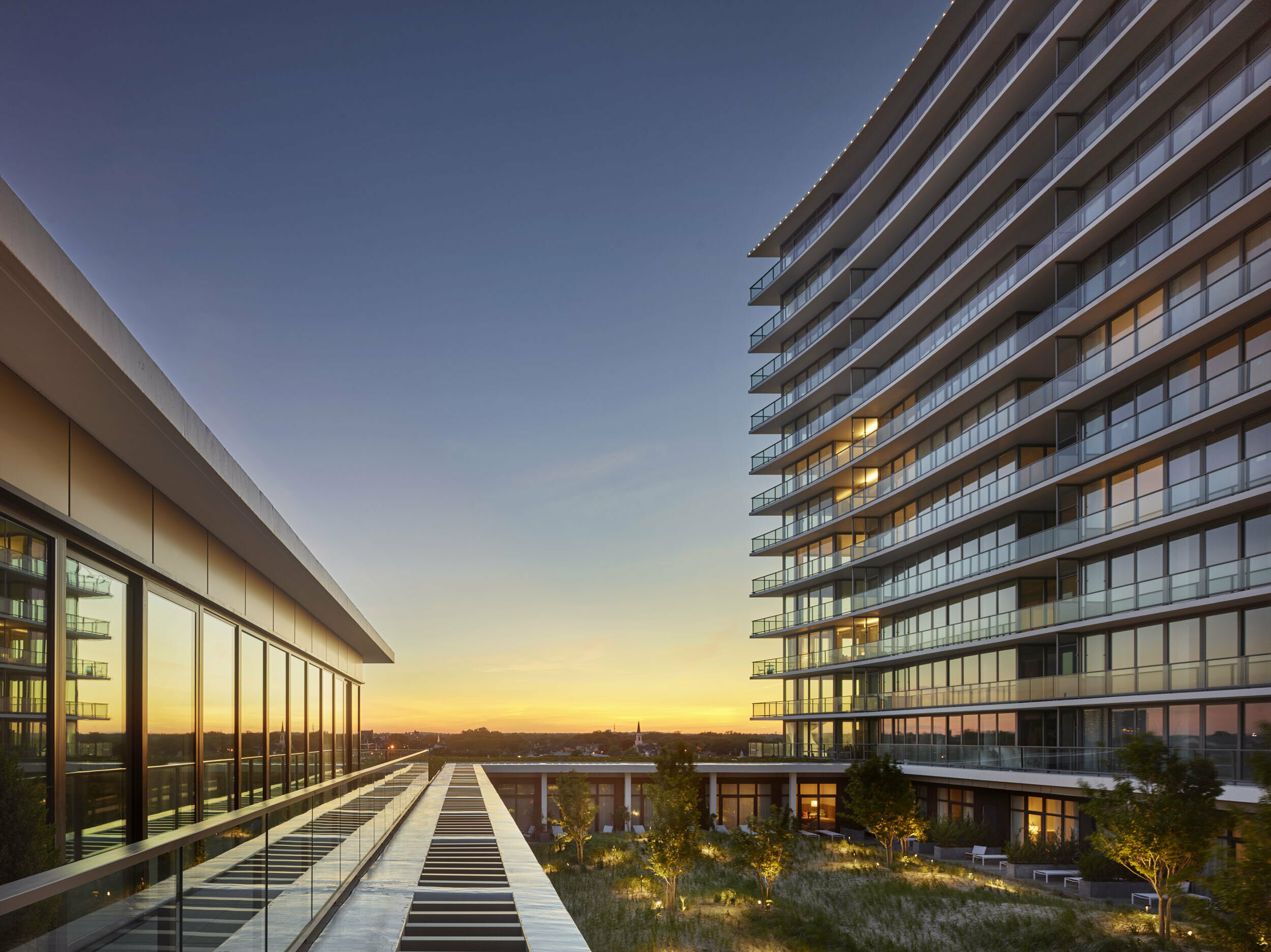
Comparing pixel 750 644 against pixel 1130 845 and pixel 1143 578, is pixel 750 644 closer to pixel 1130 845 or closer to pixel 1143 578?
pixel 1143 578

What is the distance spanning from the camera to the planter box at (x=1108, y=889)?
2945 cm

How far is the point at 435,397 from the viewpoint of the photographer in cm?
5984

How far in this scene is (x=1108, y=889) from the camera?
29.6 meters

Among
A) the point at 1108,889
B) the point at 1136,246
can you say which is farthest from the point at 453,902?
the point at 1136,246

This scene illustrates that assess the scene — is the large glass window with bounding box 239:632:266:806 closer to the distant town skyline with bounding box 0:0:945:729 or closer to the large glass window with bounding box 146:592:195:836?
the large glass window with bounding box 146:592:195:836

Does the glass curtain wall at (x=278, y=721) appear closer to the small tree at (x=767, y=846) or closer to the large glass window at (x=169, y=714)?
the large glass window at (x=169, y=714)

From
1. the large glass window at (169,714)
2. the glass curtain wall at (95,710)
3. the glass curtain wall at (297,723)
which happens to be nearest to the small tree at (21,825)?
the glass curtain wall at (95,710)

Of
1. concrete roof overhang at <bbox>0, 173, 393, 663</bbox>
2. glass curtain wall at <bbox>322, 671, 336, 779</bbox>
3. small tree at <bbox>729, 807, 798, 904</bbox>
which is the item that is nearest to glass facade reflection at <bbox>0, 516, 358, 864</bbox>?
concrete roof overhang at <bbox>0, 173, 393, 663</bbox>

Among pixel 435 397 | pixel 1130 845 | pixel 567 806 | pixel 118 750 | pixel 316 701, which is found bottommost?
pixel 567 806

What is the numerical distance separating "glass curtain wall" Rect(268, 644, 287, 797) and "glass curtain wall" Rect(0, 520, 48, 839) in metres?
12.7

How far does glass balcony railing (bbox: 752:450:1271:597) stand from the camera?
91.2 ft

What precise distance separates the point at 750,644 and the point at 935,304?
69.9m

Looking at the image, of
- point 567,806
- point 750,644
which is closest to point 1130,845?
point 567,806

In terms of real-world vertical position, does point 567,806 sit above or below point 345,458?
below
